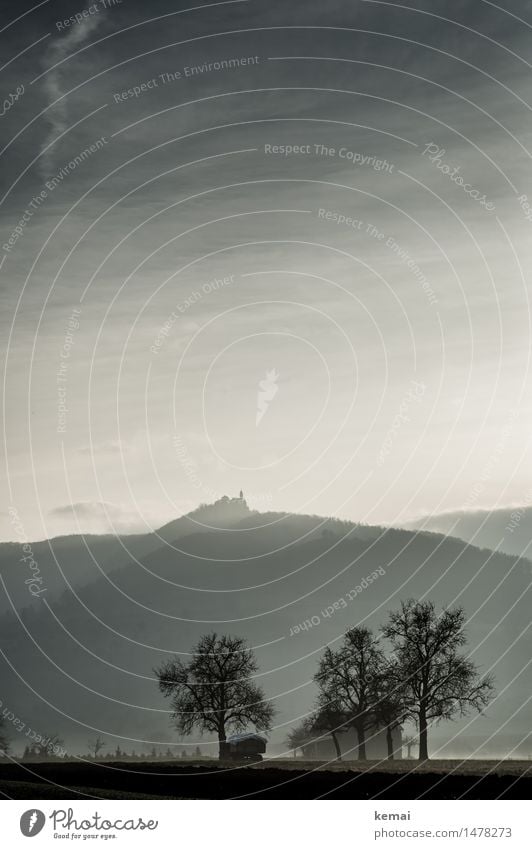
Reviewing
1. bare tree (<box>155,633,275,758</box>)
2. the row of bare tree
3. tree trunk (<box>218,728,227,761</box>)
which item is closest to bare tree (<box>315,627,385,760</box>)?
the row of bare tree

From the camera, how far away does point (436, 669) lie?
164 ft

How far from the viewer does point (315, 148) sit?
4256 cm

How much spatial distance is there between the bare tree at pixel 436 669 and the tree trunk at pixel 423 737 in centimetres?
16

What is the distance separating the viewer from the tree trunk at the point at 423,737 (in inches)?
1687

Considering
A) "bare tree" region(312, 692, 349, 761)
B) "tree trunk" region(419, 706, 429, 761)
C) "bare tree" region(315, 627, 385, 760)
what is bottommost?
"tree trunk" region(419, 706, 429, 761)

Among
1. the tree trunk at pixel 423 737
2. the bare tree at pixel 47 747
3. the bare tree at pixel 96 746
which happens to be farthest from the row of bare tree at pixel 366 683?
the bare tree at pixel 47 747

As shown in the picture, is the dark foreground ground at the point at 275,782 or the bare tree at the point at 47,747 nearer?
the dark foreground ground at the point at 275,782

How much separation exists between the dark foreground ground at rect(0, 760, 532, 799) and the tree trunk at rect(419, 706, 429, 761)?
17.3ft

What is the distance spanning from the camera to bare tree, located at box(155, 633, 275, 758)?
5625 centimetres

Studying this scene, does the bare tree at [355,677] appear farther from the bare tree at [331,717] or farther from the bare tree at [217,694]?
the bare tree at [217,694]

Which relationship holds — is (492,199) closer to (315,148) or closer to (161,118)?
(315,148)

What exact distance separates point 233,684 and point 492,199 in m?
33.8

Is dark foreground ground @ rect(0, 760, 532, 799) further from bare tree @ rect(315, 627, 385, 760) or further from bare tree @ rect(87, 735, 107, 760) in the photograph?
bare tree @ rect(87, 735, 107, 760)
